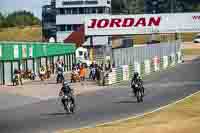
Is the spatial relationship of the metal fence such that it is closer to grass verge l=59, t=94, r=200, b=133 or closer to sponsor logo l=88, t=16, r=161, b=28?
sponsor logo l=88, t=16, r=161, b=28

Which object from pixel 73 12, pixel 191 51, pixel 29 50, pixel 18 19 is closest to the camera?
pixel 29 50

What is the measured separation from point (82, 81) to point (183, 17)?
110 feet

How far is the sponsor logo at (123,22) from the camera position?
8344 centimetres

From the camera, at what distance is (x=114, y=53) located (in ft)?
166

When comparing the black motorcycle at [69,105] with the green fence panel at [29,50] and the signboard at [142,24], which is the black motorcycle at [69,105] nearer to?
the green fence panel at [29,50]

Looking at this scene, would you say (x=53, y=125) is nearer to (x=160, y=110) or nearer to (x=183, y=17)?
(x=160, y=110)

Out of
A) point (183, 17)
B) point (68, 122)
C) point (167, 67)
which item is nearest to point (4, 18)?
point (183, 17)

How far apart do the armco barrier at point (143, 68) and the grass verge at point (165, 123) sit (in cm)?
2035

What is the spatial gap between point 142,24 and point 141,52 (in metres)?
25.1

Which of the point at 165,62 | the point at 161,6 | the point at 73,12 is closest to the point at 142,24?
the point at 165,62

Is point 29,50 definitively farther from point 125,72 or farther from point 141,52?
point 125,72

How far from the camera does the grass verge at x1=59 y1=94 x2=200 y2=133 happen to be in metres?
19.9

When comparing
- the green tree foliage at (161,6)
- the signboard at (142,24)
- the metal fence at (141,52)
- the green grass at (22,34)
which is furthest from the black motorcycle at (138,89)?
the green tree foliage at (161,6)

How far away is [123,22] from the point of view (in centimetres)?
8450
